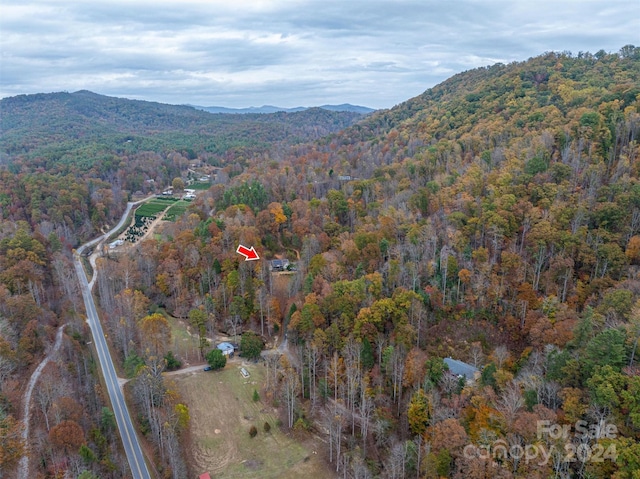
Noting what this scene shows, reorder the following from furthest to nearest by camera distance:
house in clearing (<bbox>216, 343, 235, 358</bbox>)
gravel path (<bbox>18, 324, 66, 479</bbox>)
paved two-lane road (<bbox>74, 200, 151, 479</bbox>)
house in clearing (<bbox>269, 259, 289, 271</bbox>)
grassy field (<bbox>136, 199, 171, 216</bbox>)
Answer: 1. grassy field (<bbox>136, 199, 171, 216</bbox>)
2. house in clearing (<bbox>269, 259, 289, 271</bbox>)
3. house in clearing (<bbox>216, 343, 235, 358</bbox>)
4. paved two-lane road (<bbox>74, 200, 151, 479</bbox>)
5. gravel path (<bbox>18, 324, 66, 479</bbox>)

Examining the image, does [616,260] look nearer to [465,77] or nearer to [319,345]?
[319,345]

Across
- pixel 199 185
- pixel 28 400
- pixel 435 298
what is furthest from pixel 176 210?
pixel 435 298

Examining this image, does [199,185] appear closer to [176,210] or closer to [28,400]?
[176,210]

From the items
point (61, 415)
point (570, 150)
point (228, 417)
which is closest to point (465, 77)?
point (570, 150)

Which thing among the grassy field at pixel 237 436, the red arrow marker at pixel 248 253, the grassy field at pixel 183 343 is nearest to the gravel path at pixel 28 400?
the grassy field at pixel 237 436

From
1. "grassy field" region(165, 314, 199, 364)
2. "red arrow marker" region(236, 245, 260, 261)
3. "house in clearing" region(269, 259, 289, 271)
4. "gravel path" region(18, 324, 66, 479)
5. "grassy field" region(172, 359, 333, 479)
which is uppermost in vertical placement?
"red arrow marker" region(236, 245, 260, 261)

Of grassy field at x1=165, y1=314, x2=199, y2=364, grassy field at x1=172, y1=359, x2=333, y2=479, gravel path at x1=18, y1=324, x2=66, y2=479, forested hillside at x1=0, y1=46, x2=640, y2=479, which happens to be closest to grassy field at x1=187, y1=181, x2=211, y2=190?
forested hillside at x1=0, y1=46, x2=640, y2=479

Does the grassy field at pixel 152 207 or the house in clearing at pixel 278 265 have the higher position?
the grassy field at pixel 152 207

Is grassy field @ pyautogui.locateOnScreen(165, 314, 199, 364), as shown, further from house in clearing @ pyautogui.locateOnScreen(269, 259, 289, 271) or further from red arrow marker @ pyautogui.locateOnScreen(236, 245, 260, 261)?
house in clearing @ pyautogui.locateOnScreen(269, 259, 289, 271)

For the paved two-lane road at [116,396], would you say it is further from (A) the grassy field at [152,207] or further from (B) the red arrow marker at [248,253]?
Answer: (A) the grassy field at [152,207]
